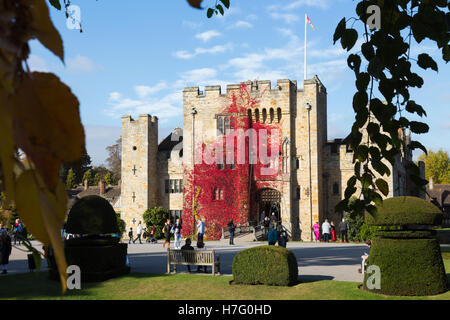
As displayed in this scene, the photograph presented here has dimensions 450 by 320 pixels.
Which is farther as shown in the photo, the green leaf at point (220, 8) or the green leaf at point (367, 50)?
the green leaf at point (220, 8)

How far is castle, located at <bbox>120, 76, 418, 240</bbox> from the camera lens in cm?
3322

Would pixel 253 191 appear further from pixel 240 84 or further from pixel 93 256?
pixel 93 256

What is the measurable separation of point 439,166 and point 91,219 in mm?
Result: 70115

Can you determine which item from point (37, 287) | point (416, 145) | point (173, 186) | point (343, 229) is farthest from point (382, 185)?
point (173, 186)

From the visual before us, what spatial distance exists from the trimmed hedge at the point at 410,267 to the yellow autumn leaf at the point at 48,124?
1061 cm

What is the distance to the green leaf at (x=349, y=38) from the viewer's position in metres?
2.04

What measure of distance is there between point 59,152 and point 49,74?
0.31 feet

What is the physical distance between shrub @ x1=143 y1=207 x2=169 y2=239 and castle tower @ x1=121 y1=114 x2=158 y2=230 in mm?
1166

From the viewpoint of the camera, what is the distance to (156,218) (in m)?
34.4

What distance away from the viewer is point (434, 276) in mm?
9984

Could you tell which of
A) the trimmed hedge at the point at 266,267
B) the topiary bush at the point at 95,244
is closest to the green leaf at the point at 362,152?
the trimmed hedge at the point at 266,267

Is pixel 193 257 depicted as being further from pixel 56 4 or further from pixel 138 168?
pixel 138 168

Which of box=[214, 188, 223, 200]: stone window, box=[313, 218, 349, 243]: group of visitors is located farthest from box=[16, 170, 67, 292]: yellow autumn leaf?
box=[214, 188, 223, 200]: stone window

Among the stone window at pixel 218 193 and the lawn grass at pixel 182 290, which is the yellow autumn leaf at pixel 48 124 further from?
the stone window at pixel 218 193
